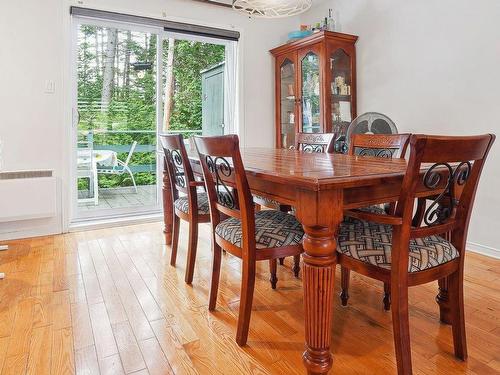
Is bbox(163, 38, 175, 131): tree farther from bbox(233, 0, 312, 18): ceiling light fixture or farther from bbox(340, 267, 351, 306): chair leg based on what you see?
bbox(340, 267, 351, 306): chair leg

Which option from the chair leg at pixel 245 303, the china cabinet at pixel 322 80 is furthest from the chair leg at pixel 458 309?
the china cabinet at pixel 322 80

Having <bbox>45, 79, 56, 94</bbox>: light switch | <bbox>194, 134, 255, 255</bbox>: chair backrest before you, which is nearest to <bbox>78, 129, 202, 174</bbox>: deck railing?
<bbox>45, 79, 56, 94</bbox>: light switch

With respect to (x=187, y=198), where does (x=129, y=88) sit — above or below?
above

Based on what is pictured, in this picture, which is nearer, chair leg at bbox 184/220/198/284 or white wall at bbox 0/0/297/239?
chair leg at bbox 184/220/198/284

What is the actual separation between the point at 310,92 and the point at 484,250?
6.99 feet

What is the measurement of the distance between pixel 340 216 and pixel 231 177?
0.55 metres

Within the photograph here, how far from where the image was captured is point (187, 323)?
1.61 m

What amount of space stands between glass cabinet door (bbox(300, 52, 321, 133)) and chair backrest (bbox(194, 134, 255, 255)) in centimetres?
213

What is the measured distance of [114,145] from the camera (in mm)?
3594

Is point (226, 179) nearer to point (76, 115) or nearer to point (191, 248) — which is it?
point (191, 248)

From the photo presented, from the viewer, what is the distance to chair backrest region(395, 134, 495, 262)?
1020 millimetres

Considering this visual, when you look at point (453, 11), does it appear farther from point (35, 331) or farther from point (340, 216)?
point (35, 331)

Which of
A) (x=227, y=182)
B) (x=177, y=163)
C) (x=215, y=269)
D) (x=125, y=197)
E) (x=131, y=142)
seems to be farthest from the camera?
(x=125, y=197)

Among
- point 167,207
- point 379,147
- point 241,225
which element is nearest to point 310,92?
point 379,147
